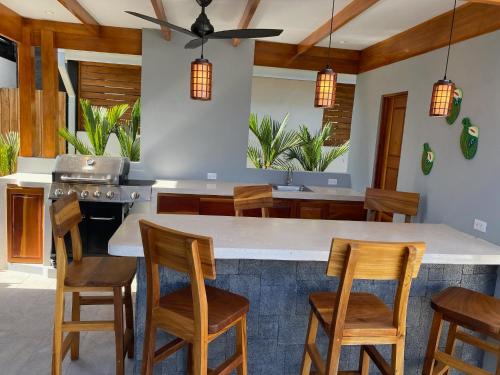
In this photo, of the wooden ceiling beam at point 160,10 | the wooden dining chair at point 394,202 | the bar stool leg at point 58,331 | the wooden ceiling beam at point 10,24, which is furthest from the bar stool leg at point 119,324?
the wooden ceiling beam at point 10,24

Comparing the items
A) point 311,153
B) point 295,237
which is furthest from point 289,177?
point 295,237

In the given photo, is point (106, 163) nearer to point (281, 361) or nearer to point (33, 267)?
point (33, 267)

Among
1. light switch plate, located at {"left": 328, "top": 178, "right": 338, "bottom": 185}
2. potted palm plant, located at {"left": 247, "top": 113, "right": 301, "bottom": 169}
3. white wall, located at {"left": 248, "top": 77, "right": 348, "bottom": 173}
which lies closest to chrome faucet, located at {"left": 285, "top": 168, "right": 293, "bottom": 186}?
potted palm plant, located at {"left": 247, "top": 113, "right": 301, "bottom": 169}

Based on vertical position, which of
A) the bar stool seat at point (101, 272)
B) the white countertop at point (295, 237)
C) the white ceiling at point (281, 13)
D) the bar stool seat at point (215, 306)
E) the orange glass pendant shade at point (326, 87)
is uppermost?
the white ceiling at point (281, 13)

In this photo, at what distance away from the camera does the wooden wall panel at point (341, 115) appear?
7.61m

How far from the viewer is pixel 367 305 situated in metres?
1.87

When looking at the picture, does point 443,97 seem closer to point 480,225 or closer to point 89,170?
point 480,225

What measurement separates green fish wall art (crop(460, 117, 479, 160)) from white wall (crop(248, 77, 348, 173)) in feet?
15.7

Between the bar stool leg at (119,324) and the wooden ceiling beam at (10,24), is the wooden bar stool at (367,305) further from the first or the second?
the wooden ceiling beam at (10,24)

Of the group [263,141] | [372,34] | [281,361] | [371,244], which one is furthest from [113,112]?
[371,244]

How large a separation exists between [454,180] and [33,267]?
13.0 ft

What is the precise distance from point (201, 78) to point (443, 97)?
1.59 metres

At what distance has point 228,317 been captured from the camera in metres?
1.70

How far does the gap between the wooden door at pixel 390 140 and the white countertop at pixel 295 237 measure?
1.46 m
